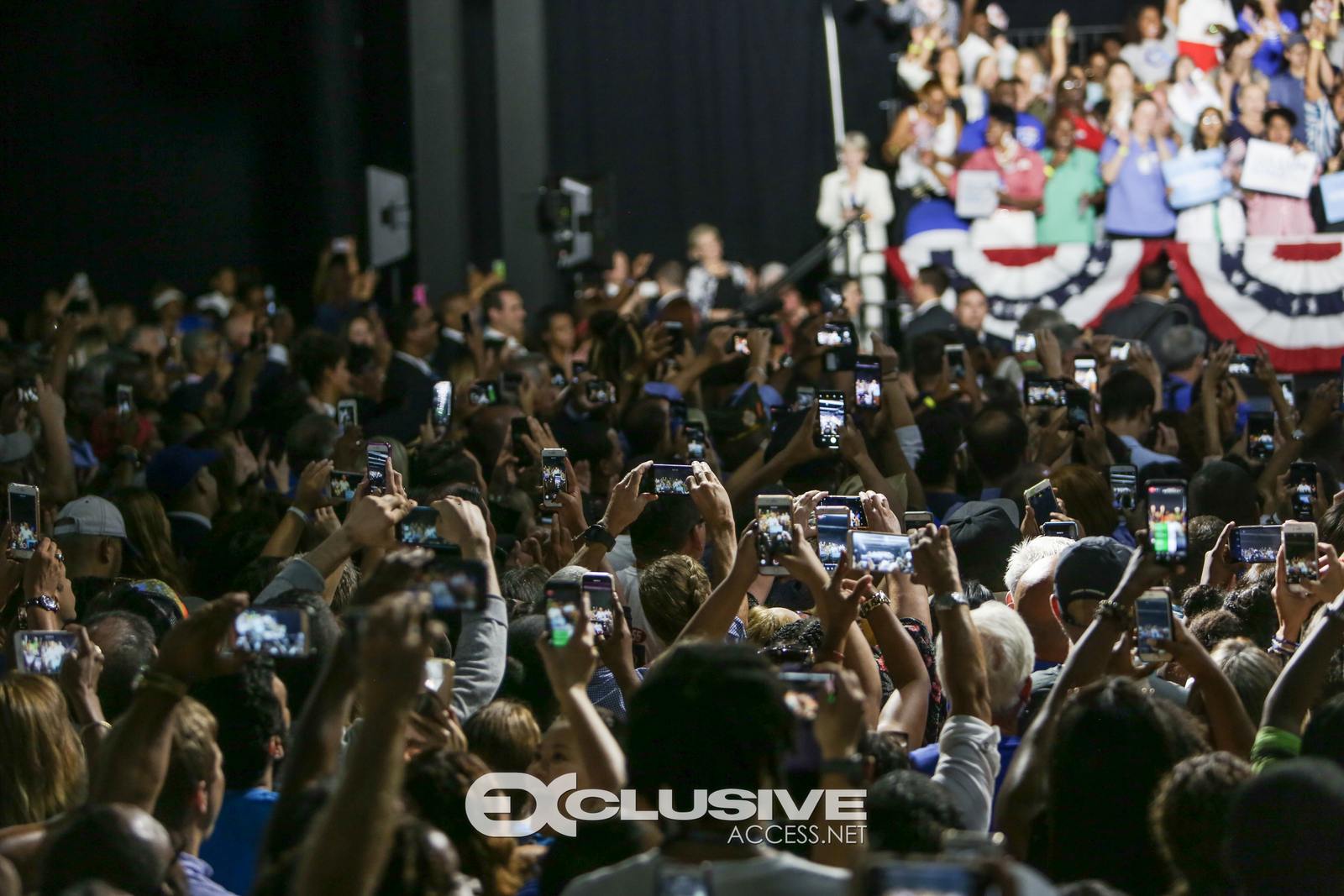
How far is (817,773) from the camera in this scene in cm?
239

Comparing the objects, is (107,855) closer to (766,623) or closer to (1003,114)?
(766,623)

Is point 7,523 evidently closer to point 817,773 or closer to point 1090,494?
point 817,773

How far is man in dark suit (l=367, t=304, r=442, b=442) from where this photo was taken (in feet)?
23.3

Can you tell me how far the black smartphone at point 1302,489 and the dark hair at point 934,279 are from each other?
5.93 meters

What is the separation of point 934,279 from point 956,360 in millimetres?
3257

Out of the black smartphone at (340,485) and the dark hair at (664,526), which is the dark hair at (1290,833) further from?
the black smartphone at (340,485)

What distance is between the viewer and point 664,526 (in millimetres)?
4301

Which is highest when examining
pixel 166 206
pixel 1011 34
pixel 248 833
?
pixel 1011 34

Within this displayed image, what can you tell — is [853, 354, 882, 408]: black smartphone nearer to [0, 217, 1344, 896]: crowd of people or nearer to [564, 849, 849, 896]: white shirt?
[0, 217, 1344, 896]: crowd of people

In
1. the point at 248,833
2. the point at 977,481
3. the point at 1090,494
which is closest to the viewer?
the point at 248,833

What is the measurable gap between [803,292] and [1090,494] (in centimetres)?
941

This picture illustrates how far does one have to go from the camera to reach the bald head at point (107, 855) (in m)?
2.10

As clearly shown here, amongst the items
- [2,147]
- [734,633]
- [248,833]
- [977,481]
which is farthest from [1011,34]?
[248,833]

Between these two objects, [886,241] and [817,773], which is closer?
[817,773]
